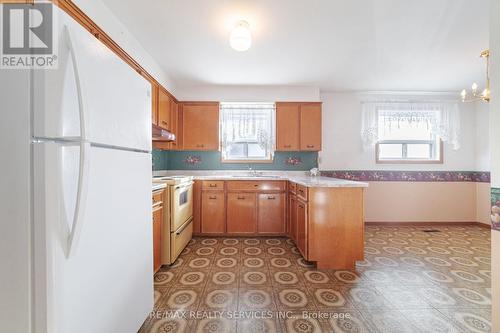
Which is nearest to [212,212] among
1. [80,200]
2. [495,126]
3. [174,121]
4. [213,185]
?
[213,185]

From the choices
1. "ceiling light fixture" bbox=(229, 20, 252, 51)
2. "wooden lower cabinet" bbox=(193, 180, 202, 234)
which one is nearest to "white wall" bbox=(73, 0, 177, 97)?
"ceiling light fixture" bbox=(229, 20, 252, 51)

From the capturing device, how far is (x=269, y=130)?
12.9ft

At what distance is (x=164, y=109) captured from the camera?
3.07 m

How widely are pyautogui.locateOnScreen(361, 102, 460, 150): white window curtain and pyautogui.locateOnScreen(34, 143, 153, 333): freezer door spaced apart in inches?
159

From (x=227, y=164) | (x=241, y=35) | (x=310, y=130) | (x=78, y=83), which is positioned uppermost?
(x=241, y=35)

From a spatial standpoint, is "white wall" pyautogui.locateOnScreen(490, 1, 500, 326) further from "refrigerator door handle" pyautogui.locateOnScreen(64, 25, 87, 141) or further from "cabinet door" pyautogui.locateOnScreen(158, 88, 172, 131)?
"cabinet door" pyautogui.locateOnScreen(158, 88, 172, 131)

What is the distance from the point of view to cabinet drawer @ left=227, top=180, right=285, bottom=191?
11.0 ft

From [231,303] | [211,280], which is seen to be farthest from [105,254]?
[211,280]

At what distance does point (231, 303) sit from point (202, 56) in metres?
2.75

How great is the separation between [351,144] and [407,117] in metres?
1.15

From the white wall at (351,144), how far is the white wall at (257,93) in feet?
1.64

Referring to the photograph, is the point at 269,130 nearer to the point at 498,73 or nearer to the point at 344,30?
the point at 344,30

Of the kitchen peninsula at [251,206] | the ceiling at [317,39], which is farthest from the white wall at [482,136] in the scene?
the kitchen peninsula at [251,206]

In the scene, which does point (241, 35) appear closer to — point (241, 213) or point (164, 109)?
point (164, 109)
